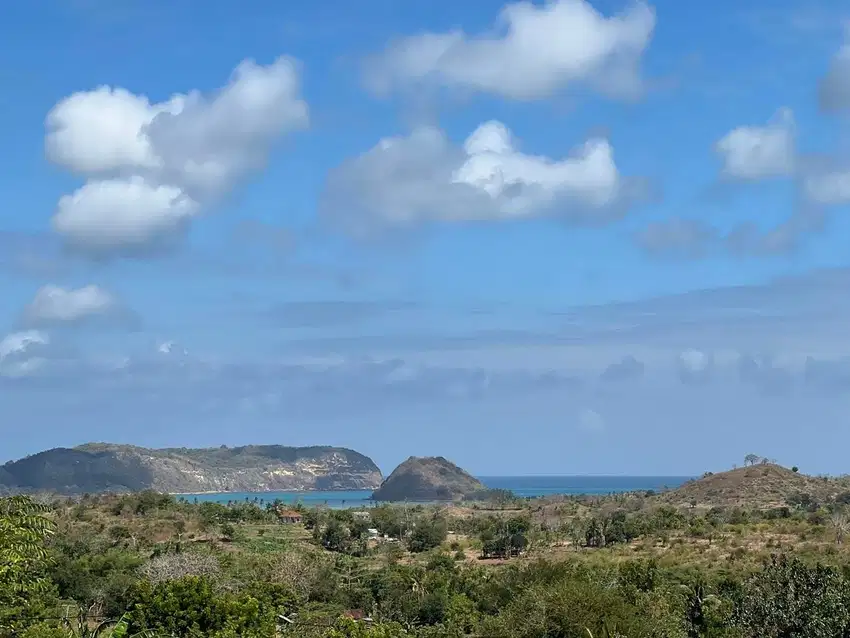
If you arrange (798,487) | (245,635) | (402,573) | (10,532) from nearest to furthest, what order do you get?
1. (10,532)
2. (245,635)
3. (402,573)
4. (798,487)

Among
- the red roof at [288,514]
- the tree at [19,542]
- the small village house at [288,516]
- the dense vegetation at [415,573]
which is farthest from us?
the red roof at [288,514]

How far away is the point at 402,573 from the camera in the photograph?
65.5 m

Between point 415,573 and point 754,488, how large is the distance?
Result: 7837 cm

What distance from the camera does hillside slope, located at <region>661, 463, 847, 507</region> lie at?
12531 cm

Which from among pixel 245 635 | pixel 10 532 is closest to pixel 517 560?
pixel 245 635

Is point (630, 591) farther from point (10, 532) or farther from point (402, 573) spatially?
point (10, 532)

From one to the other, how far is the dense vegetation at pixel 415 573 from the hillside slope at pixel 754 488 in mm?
4600

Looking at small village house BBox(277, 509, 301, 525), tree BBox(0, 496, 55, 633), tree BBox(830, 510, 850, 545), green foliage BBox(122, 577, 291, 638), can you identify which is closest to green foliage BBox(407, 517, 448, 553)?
small village house BBox(277, 509, 301, 525)

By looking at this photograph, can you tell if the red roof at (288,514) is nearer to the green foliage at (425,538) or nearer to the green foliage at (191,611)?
the green foliage at (425,538)

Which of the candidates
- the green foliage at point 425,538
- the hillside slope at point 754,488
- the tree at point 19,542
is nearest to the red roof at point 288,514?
the green foliage at point 425,538

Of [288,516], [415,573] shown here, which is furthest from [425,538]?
[288,516]

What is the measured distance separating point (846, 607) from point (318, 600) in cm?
3564

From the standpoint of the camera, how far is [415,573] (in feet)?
216

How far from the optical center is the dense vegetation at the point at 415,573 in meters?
32.2
